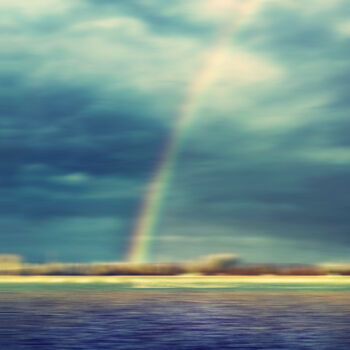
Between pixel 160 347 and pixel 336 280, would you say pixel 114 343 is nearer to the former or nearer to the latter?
pixel 160 347

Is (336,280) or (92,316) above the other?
(336,280)

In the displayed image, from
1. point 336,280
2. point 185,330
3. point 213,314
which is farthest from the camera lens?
point 336,280

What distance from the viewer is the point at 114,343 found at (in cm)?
3036

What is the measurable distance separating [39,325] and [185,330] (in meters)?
8.74

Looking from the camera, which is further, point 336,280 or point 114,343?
point 336,280

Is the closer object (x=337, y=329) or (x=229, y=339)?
(x=229, y=339)

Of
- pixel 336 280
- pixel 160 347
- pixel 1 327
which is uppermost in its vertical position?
pixel 336 280

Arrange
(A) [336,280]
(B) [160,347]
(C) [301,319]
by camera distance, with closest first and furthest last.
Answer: (B) [160,347] < (C) [301,319] < (A) [336,280]

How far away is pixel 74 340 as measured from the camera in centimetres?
3148

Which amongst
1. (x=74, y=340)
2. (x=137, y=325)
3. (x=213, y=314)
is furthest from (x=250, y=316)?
(x=74, y=340)

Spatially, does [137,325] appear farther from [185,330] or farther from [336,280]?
[336,280]

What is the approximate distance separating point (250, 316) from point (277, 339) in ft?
46.4

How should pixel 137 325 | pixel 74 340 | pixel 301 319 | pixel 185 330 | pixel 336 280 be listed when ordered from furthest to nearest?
pixel 336 280, pixel 301 319, pixel 137 325, pixel 185 330, pixel 74 340

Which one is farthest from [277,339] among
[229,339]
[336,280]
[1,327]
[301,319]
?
[336,280]
